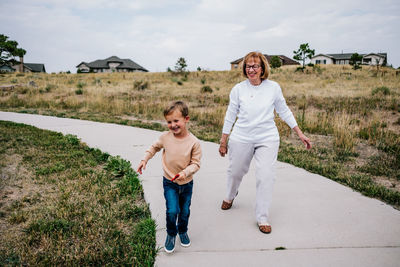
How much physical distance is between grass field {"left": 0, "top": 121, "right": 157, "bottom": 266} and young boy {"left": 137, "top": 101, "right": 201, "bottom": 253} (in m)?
0.36

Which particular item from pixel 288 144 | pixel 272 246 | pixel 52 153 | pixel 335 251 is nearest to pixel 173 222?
pixel 272 246

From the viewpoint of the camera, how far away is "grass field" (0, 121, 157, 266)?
93.7 inches

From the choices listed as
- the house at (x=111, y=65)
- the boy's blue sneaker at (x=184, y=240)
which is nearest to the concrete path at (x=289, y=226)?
the boy's blue sneaker at (x=184, y=240)

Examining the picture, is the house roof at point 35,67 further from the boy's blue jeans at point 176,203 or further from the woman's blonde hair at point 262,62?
the boy's blue jeans at point 176,203

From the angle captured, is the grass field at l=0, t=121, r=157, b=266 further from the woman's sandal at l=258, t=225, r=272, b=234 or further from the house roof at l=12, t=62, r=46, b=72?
the house roof at l=12, t=62, r=46, b=72

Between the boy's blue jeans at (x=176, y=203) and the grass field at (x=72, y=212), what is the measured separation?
0.28 m

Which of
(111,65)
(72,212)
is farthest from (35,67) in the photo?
(72,212)

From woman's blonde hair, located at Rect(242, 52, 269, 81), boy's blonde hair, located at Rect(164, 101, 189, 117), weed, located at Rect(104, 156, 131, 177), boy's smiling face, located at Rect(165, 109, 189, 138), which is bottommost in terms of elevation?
weed, located at Rect(104, 156, 131, 177)

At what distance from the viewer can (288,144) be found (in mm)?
6387

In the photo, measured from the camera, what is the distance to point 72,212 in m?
3.08

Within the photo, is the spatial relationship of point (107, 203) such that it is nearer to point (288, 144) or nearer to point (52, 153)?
point (52, 153)

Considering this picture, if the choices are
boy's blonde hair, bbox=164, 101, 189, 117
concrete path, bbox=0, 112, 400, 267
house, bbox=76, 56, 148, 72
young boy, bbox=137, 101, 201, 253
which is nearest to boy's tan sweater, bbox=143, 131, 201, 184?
young boy, bbox=137, 101, 201, 253

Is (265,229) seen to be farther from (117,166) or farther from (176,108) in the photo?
(117,166)

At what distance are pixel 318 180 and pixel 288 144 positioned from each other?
2377 millimetres
